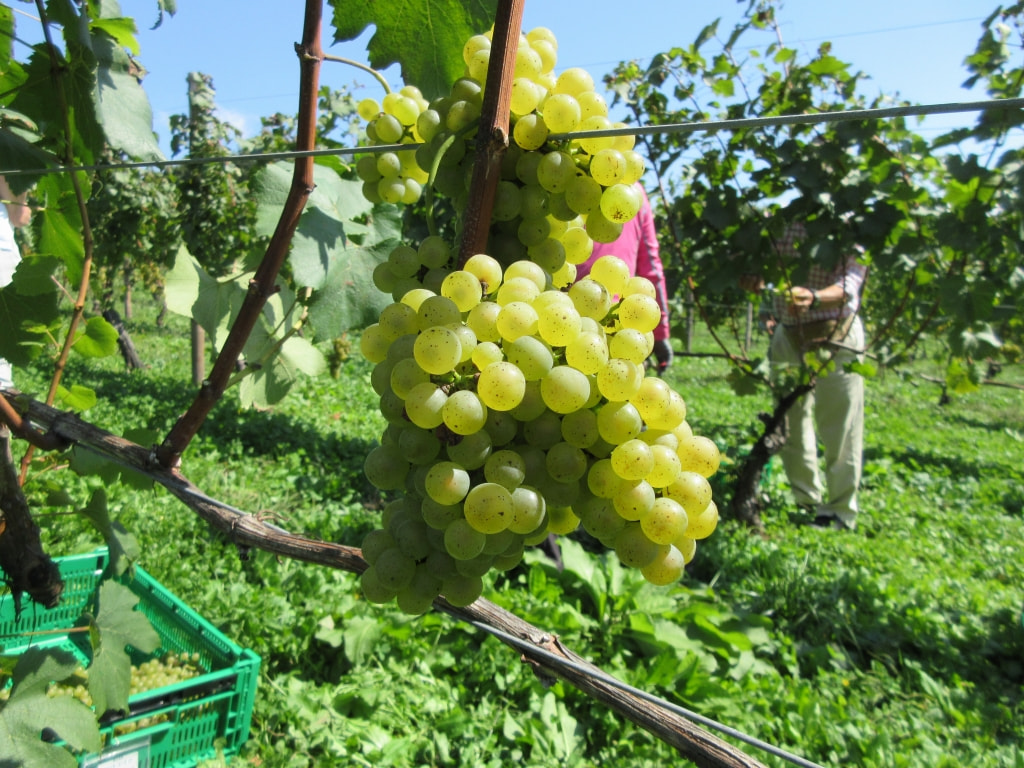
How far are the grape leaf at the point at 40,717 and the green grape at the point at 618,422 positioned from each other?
0.95 m

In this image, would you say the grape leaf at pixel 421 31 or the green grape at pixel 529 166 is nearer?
the green grape at pixel 529 166

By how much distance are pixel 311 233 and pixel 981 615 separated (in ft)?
12.2

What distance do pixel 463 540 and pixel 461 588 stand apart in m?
0.08

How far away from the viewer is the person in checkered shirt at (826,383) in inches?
168

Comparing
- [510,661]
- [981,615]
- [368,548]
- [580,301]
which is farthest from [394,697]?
[981,615]

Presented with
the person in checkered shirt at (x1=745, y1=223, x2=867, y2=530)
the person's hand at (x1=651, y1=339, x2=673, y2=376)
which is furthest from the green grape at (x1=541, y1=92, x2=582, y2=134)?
the person in checkered shirt at (x1=745, y1=223, x2=867, y2=530)

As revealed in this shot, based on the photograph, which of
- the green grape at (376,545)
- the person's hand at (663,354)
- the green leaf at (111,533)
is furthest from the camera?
the person's hand at (663,354)

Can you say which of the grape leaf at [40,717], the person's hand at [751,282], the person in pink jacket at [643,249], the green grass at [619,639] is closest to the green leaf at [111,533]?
the green grass at [619,639]

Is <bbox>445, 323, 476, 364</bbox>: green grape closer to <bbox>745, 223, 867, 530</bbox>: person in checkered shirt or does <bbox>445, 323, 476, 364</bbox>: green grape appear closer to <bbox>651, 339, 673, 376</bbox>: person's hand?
<bbox>651, 339, 673, 376</bbox>: person's hand

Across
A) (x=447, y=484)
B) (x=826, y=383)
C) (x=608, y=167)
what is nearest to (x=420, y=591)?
(x=447, y=484)

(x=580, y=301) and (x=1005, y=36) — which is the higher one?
(x=1005, y=36)

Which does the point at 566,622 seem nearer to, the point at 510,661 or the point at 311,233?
the point at 510,661

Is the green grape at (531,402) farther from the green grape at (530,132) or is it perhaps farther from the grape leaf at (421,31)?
the grape leaf at (421,31)

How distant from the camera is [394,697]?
7.94ft
